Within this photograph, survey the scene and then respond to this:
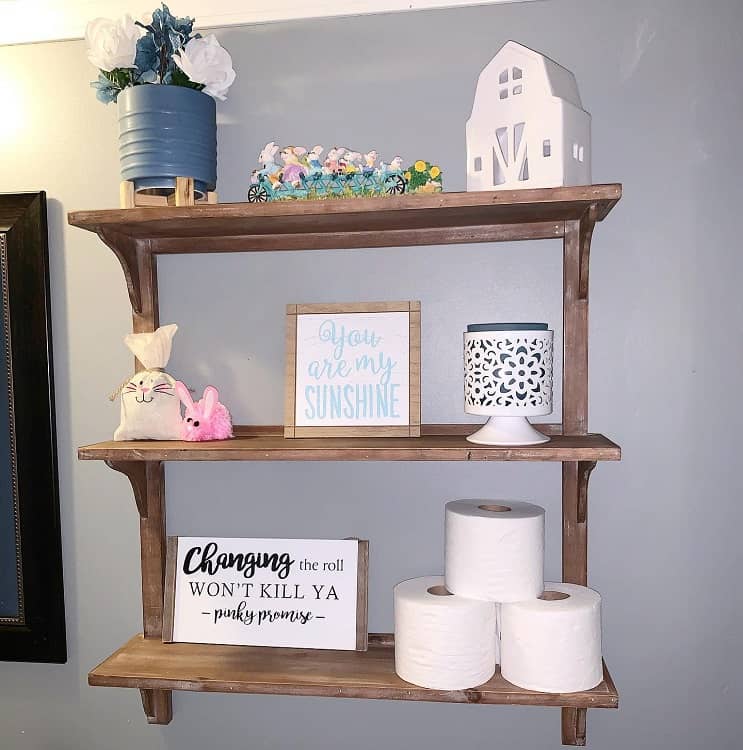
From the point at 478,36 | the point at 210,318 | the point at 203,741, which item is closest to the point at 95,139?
the point at 210,318

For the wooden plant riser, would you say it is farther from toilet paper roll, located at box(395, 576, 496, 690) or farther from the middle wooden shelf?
toilet paper roll, located at box(395, 576, 496, 690)

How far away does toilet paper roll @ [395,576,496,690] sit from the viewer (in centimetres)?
118

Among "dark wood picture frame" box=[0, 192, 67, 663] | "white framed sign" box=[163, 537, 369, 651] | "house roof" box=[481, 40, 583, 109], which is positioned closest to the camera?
"house roof" box=[481, 40, 583, 109]

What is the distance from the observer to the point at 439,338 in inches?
54.5

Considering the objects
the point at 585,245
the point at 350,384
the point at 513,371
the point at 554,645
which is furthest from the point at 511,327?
the point at 554,645

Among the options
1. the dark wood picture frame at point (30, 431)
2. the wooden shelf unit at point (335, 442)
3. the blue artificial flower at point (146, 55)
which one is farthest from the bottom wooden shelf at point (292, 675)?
the blue artificial flower at point (146, 55)

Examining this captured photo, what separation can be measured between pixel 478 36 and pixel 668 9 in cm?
34

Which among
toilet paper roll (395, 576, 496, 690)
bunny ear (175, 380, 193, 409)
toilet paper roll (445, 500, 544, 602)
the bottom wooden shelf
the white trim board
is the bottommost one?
the bottom wooden shelf

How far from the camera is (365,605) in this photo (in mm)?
1355

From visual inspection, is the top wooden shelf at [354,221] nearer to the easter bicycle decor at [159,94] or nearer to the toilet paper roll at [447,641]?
the easter bicycle decor at [159,94]

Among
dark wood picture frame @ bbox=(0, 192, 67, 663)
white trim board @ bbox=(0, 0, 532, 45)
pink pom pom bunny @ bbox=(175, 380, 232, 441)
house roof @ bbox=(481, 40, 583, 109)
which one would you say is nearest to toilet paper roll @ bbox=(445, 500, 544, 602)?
pink pom pom bunny @ bbox=(175, 380, 232, 441)

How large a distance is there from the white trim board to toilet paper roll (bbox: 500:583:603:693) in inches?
42.0

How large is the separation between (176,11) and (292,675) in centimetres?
125

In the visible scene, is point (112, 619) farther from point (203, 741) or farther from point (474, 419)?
point (474, 419)
